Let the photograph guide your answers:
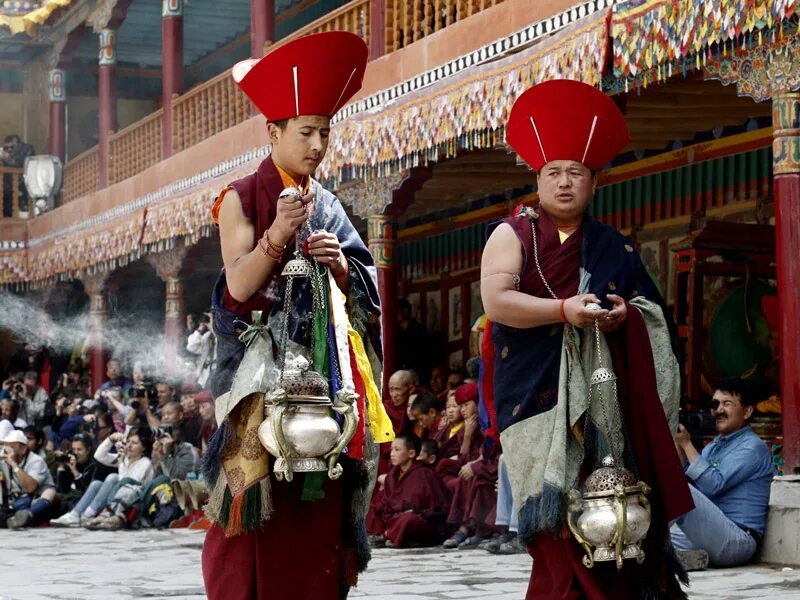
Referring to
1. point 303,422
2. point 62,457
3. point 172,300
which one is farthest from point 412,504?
point 172,300

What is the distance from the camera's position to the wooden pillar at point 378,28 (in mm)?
11609

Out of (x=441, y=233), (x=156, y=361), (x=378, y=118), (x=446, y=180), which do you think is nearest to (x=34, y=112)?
(x=156, y=361)

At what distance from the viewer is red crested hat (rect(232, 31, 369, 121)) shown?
3908mm

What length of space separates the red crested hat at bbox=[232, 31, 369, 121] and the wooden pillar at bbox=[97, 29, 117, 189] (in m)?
15.5

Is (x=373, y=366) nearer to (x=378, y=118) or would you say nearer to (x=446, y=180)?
(x=378, y=118)

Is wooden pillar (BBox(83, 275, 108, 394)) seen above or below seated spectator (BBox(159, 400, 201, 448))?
above

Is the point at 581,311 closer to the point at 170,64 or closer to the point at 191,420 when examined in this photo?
the point at 191,420

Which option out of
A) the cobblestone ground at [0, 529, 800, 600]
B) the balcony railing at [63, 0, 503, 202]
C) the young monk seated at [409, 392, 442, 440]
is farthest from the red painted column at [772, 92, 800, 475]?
the young monk seated at [409, 392, 442, 440]

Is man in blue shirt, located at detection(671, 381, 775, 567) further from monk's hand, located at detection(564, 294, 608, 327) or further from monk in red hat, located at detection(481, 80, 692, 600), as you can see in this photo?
monk's hand, located at detection(564, 294, 608, 327)

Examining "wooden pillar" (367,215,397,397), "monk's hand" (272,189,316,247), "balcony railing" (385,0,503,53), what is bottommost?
"monk's hand" (272,189,316,247)

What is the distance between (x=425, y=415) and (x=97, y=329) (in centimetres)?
1032

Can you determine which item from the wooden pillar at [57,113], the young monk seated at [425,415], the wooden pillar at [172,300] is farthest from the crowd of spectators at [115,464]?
the wooden pillar at [57,113]

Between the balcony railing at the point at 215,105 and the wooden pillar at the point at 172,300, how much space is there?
42.3 inches

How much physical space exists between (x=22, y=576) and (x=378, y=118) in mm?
4366
